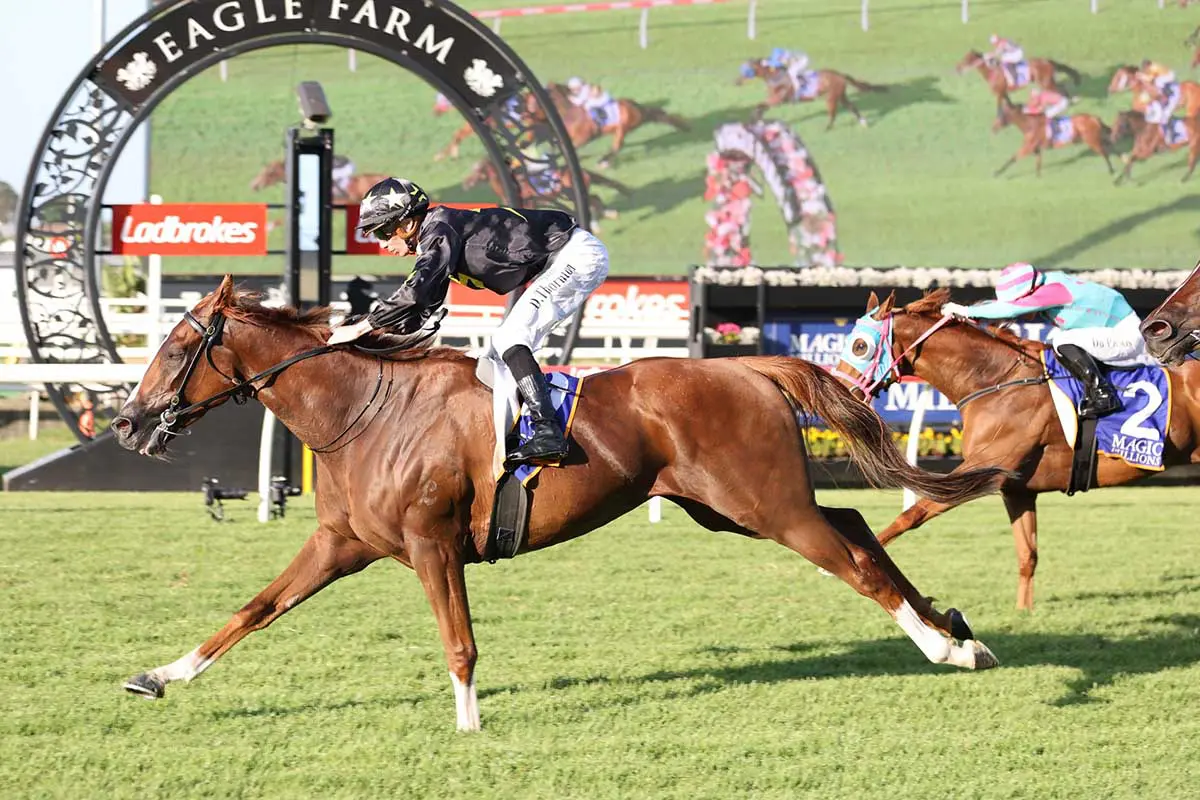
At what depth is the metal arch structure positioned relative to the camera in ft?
38.2

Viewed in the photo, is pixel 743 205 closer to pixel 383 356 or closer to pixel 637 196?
pixel 637 196

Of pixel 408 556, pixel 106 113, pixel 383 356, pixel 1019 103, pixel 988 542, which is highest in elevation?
pixel 1019 103

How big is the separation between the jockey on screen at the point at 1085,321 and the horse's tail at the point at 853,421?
1984 mm

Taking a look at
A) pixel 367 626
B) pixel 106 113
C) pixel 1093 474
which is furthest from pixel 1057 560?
pixel 106 113

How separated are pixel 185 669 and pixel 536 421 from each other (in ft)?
4.80

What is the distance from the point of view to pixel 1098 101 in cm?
Answer: 3114

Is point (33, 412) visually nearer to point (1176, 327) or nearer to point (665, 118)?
point (1176, 327)

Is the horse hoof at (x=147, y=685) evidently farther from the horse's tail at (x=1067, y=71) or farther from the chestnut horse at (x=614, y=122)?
the horse's tail at (x=1067, y=71)

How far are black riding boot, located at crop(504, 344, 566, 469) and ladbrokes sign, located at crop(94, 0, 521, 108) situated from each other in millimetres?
7602

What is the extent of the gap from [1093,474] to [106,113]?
27.9 ft

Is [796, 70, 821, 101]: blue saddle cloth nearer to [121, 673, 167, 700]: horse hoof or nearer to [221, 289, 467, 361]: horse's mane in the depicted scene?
[221, 289, 467, 361]: horse's mane

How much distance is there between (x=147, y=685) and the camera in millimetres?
4793

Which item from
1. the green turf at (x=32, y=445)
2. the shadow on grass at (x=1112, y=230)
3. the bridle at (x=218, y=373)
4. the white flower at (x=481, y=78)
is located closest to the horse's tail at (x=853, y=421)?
the bridle at (x=218, y=373)

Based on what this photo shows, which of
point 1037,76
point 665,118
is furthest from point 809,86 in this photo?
point 1037,76
